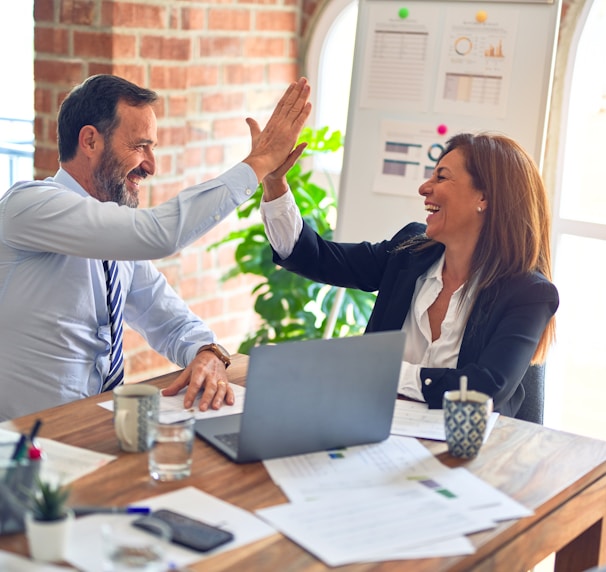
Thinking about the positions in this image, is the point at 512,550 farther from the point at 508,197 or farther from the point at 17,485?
the point at 508,197

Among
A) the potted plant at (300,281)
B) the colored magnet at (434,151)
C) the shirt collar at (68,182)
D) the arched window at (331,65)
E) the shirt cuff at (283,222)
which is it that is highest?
the arched window at (331,65)

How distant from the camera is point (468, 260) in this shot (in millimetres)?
2262

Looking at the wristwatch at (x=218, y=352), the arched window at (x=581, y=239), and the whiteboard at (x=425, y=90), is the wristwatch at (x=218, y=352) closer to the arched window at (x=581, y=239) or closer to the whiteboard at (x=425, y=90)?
the whiteboard at (x=425, y=90)

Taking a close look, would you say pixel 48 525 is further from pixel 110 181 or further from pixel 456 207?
pixel 456 207

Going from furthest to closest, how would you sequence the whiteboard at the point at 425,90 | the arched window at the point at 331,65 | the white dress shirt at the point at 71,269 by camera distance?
the arched window at the point at 331,65 < the whiteboard at the point at 425,90 < the white dress shirt at the point at 71,269

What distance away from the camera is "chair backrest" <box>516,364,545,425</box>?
2.15 meters

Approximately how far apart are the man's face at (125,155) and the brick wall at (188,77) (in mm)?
826

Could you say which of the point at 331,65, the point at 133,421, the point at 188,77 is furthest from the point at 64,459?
the point at 331,65

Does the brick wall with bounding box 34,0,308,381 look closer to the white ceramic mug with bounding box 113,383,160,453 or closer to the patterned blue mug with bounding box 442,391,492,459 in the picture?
the white ceramic mug with bounding box 113,383,160,453

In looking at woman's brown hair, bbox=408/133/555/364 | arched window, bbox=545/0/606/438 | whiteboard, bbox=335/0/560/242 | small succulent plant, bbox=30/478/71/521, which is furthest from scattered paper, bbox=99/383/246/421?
arched window, bbox=545/0/606/438

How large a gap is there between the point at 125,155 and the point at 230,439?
34.1 inches

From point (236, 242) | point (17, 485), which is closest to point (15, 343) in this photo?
point (17, 485)

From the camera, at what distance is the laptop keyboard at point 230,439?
1589 millimetres

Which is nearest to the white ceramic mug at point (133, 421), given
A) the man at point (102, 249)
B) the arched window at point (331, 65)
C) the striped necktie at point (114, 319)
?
the man at point (102, 249)
